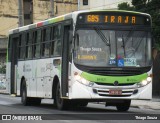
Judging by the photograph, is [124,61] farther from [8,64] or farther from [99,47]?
[8,64]

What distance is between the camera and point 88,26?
18.5 meters

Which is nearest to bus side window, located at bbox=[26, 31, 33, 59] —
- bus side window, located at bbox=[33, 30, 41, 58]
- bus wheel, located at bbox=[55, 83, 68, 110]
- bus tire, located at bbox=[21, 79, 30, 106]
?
bus side window, located at bbox=[33, 30, 41, 58]

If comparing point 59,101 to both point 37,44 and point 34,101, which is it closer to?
point 37,44

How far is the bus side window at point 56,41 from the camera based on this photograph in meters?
19.8

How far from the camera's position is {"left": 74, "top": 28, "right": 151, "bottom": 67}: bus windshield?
18266mm

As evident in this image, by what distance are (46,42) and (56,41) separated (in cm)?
113

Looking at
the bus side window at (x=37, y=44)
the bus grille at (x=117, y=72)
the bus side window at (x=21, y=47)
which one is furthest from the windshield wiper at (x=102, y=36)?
the bus side window at (x=21, y=47)

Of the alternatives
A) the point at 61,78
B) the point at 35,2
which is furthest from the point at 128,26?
the point at 35,2

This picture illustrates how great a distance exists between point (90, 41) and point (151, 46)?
2.11 meters

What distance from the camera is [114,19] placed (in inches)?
739

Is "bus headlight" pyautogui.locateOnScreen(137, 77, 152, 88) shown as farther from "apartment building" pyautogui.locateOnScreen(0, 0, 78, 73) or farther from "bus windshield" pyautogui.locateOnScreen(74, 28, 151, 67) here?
"apartment building" pyautogui.locateOnScreen(0, 0, 78, 73)

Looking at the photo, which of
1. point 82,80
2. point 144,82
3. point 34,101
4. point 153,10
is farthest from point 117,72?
point 153,10

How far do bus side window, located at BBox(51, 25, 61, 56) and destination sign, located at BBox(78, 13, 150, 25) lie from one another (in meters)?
1.65

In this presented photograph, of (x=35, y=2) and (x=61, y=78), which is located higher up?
(x=35, y=2)
